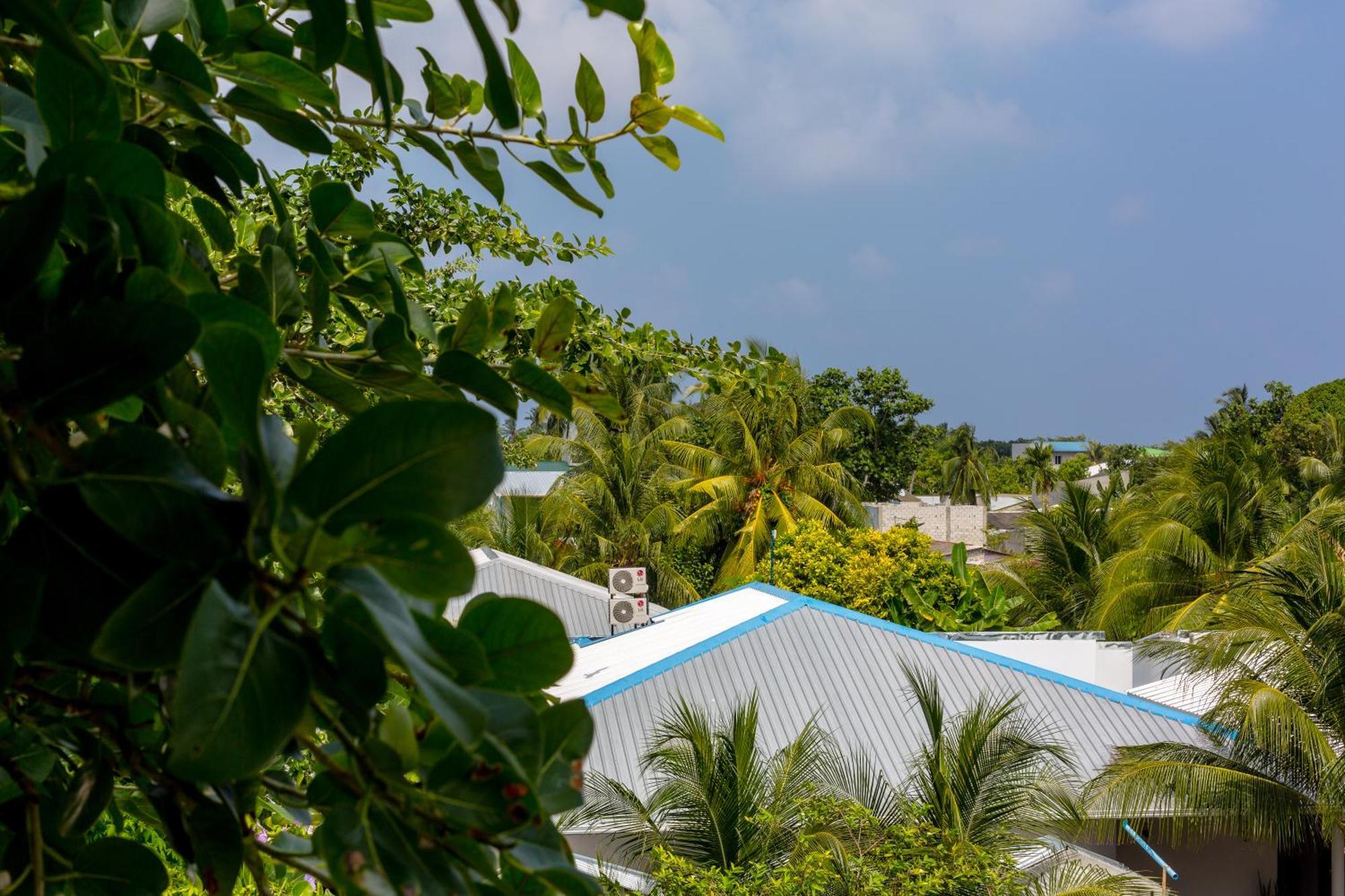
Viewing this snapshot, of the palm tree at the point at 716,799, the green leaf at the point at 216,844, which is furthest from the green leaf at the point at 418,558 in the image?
the palm tree at the point at 716,799

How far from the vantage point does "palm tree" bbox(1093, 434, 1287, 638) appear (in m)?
19.6

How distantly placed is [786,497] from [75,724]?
76.6ft

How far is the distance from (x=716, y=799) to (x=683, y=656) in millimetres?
3353

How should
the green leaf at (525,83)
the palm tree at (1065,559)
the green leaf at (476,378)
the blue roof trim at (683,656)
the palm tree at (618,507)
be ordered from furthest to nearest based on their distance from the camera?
the palm tree at (618,507), the palm tree at (1065,559), the blue roof trim at (683,656), the green leaf at (525,83), the green leaf at (476,378)

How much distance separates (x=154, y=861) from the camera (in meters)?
0.69

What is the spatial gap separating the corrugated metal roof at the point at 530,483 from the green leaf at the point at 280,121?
28.1 metres

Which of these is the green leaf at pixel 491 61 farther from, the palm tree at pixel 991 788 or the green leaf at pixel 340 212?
the palm tree at pixel 991 788

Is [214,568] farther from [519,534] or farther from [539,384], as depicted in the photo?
[519,534]

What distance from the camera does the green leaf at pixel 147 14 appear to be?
0.79m

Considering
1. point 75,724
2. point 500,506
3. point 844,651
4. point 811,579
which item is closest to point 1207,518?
point 811,579

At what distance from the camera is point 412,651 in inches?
14.5

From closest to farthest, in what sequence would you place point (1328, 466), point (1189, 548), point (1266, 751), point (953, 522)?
point (1266, 751) → point (1189, 548) → point (1328, 466) → point (953, 522)

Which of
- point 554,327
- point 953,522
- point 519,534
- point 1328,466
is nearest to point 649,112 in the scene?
point 554,327

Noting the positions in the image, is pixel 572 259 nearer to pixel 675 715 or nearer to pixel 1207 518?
pixel 675 715
